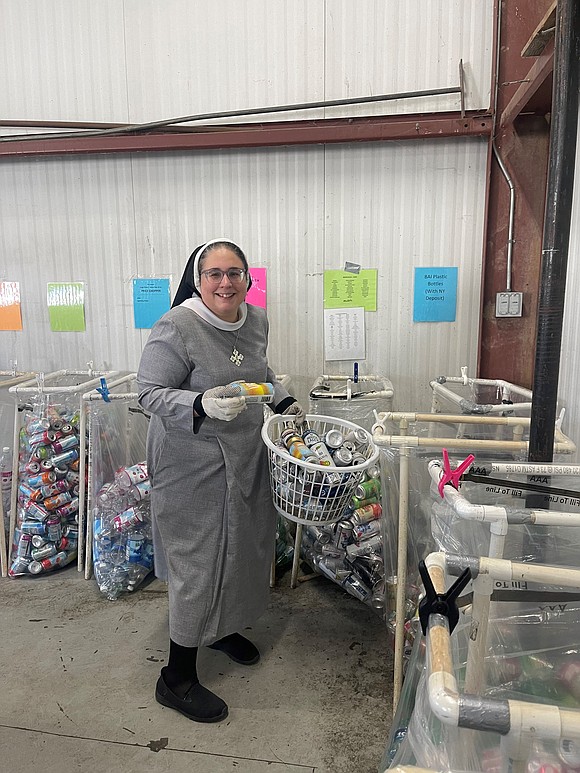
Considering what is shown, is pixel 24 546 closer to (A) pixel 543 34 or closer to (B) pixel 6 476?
(B) pixel 6 476

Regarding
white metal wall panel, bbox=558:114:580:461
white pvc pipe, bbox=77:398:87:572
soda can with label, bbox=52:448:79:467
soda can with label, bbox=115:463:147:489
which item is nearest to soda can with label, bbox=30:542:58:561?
white pvc pipe, bbox=77:398:87:572

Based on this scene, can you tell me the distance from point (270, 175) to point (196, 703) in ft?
8.11

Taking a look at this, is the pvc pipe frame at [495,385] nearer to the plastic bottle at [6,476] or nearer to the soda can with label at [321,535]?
the soda can with label at [321,535]

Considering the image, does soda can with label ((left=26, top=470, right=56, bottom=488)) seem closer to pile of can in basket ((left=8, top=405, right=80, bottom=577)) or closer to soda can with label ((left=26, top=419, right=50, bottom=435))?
pile of can in basket ((left=8, top=405, right=80, bottom=577))

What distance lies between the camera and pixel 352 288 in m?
2.89

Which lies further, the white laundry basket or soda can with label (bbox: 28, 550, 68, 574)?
soda can with label (bbox: 28, 550, 68, 574)

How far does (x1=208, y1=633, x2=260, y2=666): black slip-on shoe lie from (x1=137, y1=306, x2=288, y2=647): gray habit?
293 millimetres

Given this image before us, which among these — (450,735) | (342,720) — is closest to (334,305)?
(342,720)

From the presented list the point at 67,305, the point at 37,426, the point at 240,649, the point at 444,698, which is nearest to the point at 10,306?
the point at 67,305

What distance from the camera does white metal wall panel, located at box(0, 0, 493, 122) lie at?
8.64 feet

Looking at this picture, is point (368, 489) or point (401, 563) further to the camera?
point (368, 489)

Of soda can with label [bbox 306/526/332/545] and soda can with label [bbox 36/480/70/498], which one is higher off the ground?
soda can with label [bbox 36/480/70/498]

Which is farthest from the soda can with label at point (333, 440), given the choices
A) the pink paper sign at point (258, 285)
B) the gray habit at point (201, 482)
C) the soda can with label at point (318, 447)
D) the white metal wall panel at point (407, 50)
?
the white metal wall panel at point (407, 50)

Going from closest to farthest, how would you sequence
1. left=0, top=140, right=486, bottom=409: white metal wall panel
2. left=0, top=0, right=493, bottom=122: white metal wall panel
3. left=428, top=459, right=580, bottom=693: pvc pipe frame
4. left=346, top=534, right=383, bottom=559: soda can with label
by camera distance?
left=428, top=459, right=580, bottom=693: pvc pipe frame < left=346, top=534, right=383, bottom=559: soda can with label < left=0, top=0, right=493, bottom=122: white metal wall panel < left=0, top=140, right=486, bottom=409: white metal wall panel
